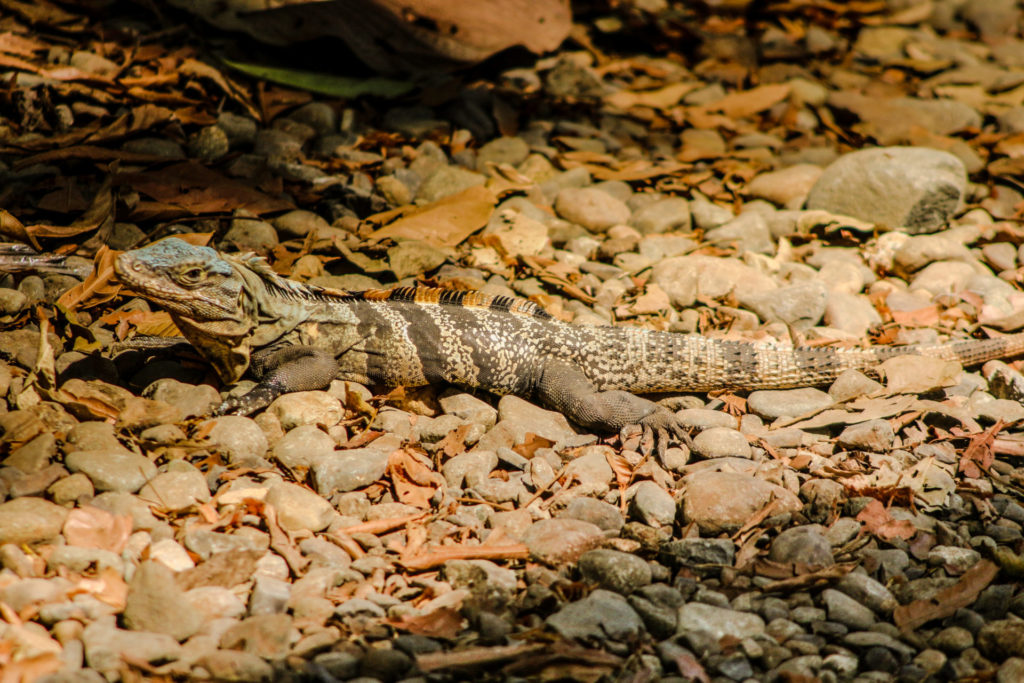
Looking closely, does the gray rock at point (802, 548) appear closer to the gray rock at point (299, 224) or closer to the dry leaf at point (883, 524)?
the dry leaf at point (883, 524)

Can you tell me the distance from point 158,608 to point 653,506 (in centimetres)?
207

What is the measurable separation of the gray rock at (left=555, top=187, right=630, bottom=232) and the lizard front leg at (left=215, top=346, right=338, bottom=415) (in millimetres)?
2354

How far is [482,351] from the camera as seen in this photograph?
15.6ft

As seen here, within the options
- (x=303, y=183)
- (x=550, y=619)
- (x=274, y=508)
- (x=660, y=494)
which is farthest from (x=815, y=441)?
(x=303, y=183)

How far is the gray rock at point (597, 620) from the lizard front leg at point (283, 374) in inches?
85.7

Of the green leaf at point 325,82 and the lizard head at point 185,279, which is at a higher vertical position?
the green leaf at point 325,82

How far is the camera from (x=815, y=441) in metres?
4.27

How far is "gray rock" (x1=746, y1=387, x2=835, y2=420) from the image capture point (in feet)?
15.0

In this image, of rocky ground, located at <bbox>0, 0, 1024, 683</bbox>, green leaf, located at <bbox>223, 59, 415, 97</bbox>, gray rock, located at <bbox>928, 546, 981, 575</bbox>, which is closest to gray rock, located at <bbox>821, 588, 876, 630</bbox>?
rocky ground, located at <bbox>0, 0, 1024, 683</bbox>

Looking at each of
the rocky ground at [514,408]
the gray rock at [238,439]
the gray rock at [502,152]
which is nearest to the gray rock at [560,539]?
the rocky ground at [514,408]

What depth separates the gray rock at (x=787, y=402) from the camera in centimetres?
458

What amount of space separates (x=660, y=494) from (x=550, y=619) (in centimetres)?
99

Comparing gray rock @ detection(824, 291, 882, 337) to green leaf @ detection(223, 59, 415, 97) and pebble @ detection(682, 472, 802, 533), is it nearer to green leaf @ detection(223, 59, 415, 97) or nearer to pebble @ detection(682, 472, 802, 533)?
pebble @ detection(682, 472, 802, 533)

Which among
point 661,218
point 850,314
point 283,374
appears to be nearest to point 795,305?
point 850,314
